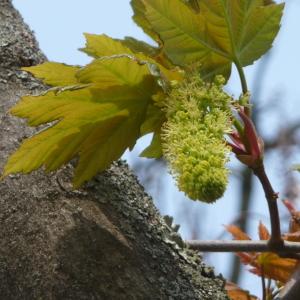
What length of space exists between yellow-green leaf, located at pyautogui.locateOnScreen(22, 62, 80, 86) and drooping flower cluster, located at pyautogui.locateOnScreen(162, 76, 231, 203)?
0.12 metres

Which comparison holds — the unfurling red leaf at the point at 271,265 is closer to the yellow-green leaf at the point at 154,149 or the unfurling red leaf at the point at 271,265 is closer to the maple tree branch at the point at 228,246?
the maple tree branch at the point at 228,246

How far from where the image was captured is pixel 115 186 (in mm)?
1002

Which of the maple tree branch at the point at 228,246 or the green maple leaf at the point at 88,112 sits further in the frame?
the maple tree branch at the point at 228,246

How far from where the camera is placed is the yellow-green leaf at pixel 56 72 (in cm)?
87

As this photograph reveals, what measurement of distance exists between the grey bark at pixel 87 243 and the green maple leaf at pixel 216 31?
0.21 m

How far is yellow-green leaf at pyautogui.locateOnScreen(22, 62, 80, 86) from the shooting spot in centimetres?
87

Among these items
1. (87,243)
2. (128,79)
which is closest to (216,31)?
(128,79)

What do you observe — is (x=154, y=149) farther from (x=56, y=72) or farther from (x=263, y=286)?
(x=263, y=286)

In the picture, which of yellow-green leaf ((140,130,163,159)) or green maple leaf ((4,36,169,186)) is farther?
yellow-green leaf ((140,130,163,159))

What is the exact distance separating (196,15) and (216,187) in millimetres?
272

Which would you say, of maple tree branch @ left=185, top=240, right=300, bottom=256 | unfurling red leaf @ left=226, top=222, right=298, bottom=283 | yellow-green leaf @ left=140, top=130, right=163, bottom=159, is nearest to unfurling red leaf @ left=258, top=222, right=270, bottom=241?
unfurling red leaf @ left=226, top=222, right=298, bottom=283

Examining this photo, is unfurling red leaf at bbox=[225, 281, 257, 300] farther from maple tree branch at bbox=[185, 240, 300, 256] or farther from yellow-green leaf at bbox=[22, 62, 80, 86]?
yellow-green leaf at bbox=[22, 62, 80, 86]

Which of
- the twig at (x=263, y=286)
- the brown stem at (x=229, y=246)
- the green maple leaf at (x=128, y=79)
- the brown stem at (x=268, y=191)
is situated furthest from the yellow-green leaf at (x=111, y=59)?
the twig at (x=263, y=286)

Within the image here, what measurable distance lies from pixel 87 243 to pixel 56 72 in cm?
21
